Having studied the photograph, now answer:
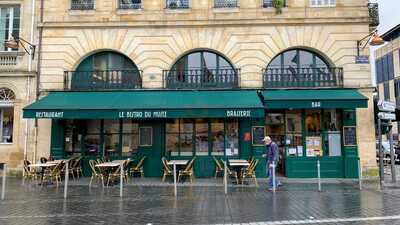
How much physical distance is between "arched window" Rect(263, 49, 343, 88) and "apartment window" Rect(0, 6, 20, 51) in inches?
425

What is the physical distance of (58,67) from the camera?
1445 centimetres

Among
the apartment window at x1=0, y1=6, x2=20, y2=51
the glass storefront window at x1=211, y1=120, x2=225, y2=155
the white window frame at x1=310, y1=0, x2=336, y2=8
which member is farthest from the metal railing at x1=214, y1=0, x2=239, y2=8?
the apartment window at x1=0, y1=6, x2=20, y2=51

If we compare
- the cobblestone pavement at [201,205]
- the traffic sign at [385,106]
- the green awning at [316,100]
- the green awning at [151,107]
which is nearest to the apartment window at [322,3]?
the green awning at [316,100]

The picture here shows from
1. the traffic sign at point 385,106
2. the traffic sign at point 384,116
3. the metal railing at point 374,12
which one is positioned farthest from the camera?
the metal railing at point 374,12

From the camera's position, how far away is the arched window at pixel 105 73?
14336 millimetres

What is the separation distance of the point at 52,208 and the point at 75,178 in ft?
17.6

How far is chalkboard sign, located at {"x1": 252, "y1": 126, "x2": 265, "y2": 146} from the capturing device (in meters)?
13.5

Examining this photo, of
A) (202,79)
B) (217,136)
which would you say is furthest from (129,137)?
(202,79)

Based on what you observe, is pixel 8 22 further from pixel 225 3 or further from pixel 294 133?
pixel 294 133

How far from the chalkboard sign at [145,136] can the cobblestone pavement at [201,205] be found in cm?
238

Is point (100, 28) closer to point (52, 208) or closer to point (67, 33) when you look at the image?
point (67, 33)

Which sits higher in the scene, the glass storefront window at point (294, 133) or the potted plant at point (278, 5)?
the potted plant at point (278, 5)

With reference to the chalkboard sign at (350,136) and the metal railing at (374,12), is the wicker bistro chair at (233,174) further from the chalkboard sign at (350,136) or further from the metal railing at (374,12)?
the metal railing at (374,12)

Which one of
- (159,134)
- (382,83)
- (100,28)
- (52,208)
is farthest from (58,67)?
(382,83)
